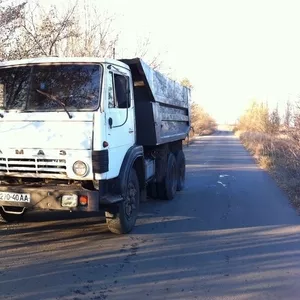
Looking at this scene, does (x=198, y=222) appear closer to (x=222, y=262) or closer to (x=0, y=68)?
(x=222, y=262)

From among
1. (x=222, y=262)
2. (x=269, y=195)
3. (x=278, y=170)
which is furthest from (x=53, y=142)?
(x=278, y=170)

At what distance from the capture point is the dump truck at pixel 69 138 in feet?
20.1

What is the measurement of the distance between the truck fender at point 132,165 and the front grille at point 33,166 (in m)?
0.91

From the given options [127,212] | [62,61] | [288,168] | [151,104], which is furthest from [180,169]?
[62,61]

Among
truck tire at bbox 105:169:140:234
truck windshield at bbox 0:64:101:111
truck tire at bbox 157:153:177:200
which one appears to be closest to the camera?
truck windshield at bbox 0:64:101:111

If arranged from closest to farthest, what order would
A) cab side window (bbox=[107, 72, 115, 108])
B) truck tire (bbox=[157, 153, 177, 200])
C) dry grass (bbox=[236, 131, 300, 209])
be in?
cab side window (bbox=[107, 72, 115, 108])
truck tire (bbox=[157, 153, 177, 200])
dry grass (bbox=[236, 131, 300, 209])

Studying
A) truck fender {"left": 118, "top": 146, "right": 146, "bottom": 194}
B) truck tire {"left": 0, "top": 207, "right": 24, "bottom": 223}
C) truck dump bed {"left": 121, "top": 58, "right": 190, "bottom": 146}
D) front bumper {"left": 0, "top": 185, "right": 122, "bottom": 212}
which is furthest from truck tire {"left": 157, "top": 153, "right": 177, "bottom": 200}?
front bumper {"left": 0, "top": 185, "right": 122, "bottom": 212}

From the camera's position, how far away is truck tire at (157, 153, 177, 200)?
10062 millimetres

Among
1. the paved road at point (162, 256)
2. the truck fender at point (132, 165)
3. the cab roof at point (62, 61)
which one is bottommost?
the paved road at point (162, 256)

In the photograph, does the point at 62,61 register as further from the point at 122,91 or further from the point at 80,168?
the point at 80,168

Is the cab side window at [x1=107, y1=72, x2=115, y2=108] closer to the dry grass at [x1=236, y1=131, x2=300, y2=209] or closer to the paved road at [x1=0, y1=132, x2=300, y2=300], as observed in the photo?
the paved road at [x1=0, y1=132, x2=300, y2=300]

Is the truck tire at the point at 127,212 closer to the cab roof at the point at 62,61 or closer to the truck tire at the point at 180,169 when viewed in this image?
the cab roof at the point at 62,61

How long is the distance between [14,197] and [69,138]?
3.77 ft

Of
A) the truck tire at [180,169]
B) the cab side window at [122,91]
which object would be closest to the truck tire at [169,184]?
the truck tire at [180,169]
